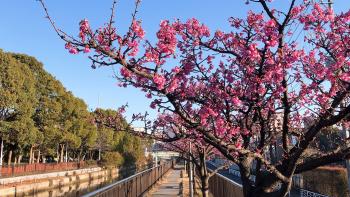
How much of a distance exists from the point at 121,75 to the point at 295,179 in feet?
104

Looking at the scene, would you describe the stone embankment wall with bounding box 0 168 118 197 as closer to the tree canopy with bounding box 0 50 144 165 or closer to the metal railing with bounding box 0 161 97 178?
the metal railing with bounding box 0 161 97 178

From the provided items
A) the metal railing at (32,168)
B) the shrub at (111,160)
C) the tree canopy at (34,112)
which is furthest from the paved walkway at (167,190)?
the shrub at (111,160)

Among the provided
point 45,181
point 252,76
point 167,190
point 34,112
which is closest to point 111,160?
point 34,112

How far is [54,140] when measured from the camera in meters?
57.0

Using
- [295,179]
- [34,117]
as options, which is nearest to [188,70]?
[295,179]

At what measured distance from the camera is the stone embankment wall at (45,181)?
38.1m

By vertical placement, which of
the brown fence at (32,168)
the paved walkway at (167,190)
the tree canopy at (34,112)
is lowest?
the paved walkway at (167,190)

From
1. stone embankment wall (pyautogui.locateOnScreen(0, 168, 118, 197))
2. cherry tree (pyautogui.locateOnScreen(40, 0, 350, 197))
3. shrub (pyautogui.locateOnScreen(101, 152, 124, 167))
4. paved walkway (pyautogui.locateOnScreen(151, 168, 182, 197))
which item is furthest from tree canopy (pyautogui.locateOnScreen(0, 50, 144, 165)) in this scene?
cherry tree (pyautogui.locateOnScreen(40, 0, 350, 197))

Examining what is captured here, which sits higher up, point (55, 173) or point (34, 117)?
point (34, 117)

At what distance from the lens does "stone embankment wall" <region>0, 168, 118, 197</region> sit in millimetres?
38094

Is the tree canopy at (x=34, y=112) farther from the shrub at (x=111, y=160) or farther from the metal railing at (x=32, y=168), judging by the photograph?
the shrub at (x=111, y=160)

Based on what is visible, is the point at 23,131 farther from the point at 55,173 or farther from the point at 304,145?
the point at 304,145

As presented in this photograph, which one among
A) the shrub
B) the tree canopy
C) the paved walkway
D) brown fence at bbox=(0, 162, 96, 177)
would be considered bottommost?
the paved walkway

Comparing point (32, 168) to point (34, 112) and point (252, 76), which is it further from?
point (252, 76)
